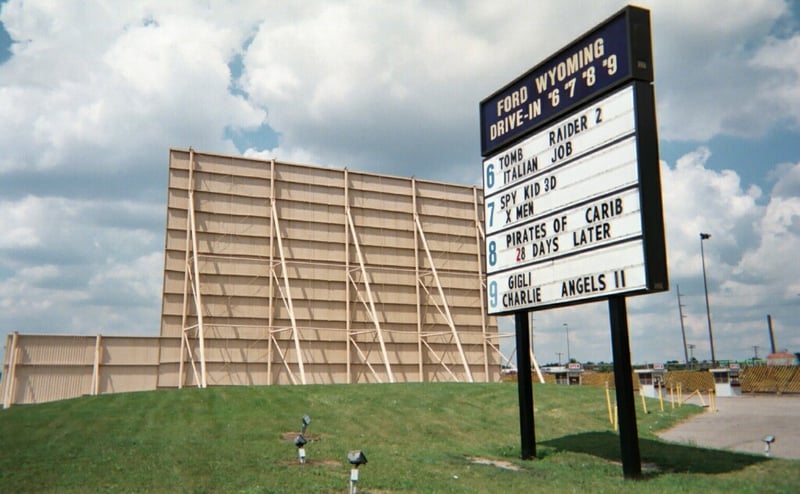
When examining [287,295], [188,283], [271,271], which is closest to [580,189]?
[287,295]

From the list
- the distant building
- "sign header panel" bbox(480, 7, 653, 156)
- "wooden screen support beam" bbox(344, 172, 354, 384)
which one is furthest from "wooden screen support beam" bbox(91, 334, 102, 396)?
the distant building

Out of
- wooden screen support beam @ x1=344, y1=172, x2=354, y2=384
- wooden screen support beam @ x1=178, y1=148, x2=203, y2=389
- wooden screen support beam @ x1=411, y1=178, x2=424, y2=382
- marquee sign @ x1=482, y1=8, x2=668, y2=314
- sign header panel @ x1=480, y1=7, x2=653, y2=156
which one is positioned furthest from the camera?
wooden screen support beam @ x1=411, y1=178, x2=424, y2=382

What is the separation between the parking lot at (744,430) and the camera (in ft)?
60.1

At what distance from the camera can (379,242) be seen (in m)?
44.7

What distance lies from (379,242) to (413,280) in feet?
12.2

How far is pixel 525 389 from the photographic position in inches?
653

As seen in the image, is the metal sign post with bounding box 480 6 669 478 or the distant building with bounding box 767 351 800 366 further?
the distant building with bounding box 767 351 800 366

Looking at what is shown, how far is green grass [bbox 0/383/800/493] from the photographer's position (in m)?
11.7

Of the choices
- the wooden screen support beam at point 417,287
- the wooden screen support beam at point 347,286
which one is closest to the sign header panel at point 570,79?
the wooden screen support beam at point 347,286

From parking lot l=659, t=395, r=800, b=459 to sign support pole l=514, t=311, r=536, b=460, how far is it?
20.6ft

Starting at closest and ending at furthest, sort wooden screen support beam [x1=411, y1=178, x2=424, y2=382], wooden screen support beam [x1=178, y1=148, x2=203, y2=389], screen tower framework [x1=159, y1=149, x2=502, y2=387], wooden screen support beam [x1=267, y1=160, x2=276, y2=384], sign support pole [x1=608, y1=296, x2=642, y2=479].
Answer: sign support pole [x1=608, y1=296, x2=642, y2=479] → wooden screen support beam [x1=178, y1=148, x2=203, y2=389] → screen tower framework [x1=159, y1=149, x2=502, y2=387] → wooden screen support beam [x1=267, y1=160, x2=276, y2=384] → wooden screen support beam [x1=411, y1=178, x2=424, y2=382]

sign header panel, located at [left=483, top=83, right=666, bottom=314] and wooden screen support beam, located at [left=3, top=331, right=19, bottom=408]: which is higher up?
sign header panel, located at [left=483, top=83, right=666, bottom=314]

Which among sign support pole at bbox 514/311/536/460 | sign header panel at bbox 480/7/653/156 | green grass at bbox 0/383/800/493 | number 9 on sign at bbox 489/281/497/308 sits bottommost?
green grass at bbox 0/383/800/493

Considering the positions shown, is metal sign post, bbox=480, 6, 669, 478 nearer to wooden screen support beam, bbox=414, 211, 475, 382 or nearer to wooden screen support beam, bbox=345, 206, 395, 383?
wooden screen support beam, bbox=345, 206, 395, 383
